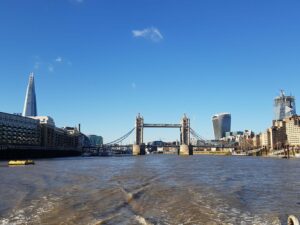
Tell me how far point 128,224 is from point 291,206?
1388cm

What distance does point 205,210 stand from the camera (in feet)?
93.3

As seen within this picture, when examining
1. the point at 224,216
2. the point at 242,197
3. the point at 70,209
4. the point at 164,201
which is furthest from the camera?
the point at 242,197

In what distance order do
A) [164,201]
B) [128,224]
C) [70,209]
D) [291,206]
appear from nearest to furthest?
[128,224] < [70,209] < [291,206] < [164,201]

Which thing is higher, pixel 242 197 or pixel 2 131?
pixel 2 131

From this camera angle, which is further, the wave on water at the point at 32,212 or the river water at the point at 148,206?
the river water at the point at 148,206

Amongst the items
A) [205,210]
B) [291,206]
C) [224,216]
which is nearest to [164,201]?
[205,210]

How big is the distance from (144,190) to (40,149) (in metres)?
165

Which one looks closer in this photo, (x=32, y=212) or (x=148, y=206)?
(x=32, y=212)

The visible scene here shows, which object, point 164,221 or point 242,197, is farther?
point 242,197

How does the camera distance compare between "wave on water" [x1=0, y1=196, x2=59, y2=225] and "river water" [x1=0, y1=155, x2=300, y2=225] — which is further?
"river water" [x1=0, y1=155, x2=300, y2=225]

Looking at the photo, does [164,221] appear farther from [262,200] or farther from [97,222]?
[262,200]

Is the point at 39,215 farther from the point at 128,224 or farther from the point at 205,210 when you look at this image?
the point at 205,210

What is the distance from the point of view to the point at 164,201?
3225 centimetres

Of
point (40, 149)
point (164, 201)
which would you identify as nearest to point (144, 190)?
point (164, 201)
